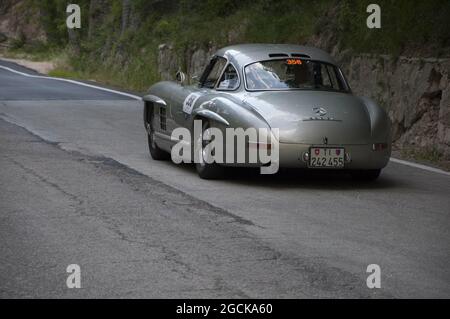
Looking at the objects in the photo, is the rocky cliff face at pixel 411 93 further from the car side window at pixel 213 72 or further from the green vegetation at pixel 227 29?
the car side window at pixel 213 72

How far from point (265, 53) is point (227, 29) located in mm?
13953

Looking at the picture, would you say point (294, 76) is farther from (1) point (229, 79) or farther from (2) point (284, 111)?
(2) point (284, 111)

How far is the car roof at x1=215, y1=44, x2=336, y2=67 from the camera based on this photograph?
39.1 feet

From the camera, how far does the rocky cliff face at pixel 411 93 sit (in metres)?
14.4

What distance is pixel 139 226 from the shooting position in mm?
8555

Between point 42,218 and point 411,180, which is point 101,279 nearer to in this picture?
point 42,218

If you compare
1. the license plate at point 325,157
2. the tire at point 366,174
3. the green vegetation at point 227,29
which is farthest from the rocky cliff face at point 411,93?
the license plate at point 325,157

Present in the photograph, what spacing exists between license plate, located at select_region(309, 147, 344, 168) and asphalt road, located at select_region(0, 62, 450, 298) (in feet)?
0.90

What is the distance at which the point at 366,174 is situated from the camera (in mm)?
11438

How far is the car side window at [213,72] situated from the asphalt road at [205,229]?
1.00 metres

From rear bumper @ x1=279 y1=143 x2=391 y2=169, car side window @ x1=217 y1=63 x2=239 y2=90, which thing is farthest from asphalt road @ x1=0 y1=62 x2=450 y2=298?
car side window @ x1=217 y1=63 x2=239 y2=90

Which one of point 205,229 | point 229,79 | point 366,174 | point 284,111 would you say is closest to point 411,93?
point 366,174

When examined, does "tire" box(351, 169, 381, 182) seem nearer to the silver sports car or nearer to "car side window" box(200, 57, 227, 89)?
the silver sports car

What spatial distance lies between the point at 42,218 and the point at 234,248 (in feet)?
6.24
